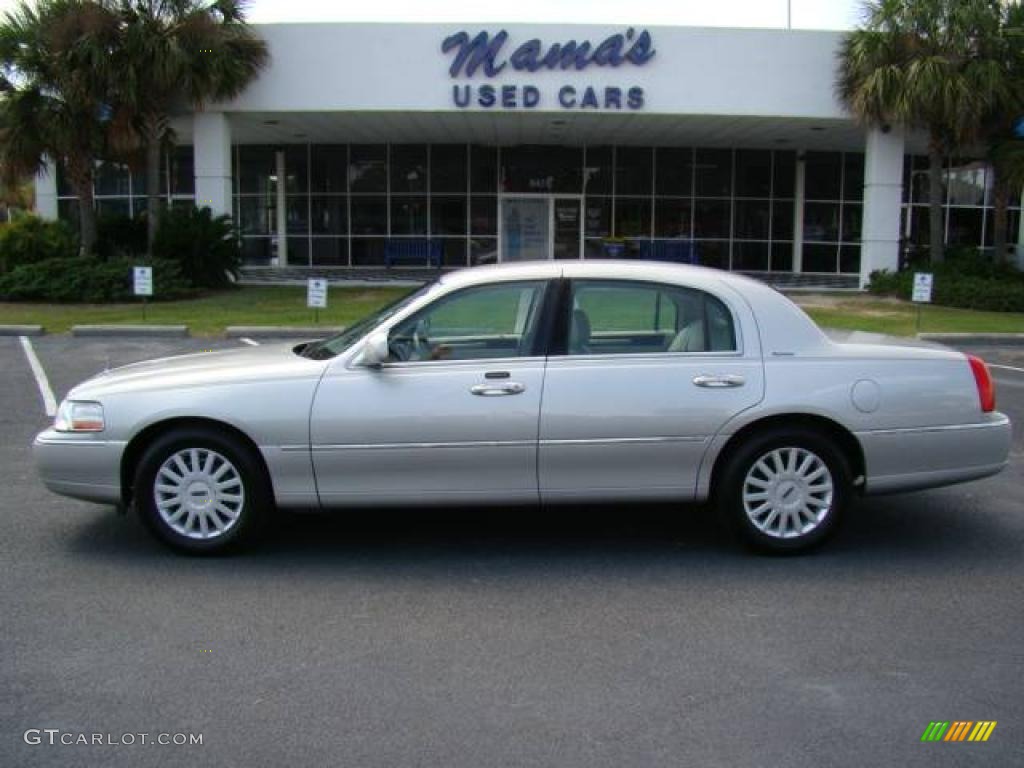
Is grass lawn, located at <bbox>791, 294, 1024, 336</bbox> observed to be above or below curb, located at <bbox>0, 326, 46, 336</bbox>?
above

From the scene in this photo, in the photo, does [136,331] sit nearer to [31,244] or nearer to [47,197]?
[31,244]

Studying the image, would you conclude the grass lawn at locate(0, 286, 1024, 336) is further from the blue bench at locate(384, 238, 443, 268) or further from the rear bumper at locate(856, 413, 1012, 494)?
the rear bumper at locate(856, 413, 1012, 494)

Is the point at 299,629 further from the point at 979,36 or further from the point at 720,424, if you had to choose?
the point at 979,36

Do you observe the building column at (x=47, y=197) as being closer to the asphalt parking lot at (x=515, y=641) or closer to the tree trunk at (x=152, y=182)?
the tree trunk at (x=152, y=182)

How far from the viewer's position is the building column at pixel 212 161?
21.7m

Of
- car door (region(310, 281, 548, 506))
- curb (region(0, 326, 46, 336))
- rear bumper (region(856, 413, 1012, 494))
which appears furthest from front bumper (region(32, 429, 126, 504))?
curb (region(0, 326, 46, 336))

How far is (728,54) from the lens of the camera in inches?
822

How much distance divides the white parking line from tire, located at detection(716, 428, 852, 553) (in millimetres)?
6728

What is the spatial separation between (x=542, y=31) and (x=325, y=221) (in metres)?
9.79

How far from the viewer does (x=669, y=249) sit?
91.8 feet

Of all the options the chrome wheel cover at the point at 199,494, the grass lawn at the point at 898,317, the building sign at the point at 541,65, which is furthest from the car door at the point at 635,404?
the building sign at the point at 541,65

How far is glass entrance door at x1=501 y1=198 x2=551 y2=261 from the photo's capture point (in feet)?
92.3

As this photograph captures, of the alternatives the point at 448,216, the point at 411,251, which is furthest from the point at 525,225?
the point at 411,251

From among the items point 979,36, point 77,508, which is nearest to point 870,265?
point 979,36
